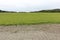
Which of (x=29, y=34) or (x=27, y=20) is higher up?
(x=29, y=34)

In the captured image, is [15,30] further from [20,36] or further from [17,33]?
[20,36]

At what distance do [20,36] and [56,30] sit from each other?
2.75 ft

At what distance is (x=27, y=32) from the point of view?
10.7 ft

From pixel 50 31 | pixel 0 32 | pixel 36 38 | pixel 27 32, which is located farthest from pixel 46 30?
pixel 0 32

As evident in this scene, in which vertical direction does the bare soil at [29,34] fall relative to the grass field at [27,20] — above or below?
above

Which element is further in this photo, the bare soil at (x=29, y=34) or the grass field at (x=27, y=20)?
the grass field at (x=27, y=20)

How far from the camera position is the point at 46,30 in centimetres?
344

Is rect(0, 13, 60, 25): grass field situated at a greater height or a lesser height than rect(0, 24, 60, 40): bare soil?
lesser

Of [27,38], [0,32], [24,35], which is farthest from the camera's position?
[0,32]

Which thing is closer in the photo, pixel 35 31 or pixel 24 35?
pixel 24 35

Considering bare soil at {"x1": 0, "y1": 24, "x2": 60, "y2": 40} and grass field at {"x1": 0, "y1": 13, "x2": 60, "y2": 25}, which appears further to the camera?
grass field at {"x1": 0, "y1": 13, "x2": 60, "y2": 25}

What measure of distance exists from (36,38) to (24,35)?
0.29 metres

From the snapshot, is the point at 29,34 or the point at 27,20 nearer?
the point at 29,34

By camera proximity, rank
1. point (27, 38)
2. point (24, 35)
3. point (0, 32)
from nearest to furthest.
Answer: point (27, 38) → point (24, 35) → point (0, 32)
